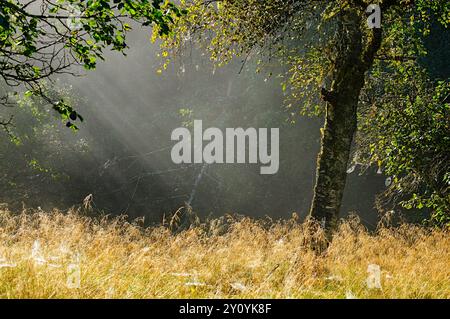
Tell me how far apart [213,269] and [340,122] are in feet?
8.99

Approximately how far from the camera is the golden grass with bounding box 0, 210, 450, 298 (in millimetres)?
3988

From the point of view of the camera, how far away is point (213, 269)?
541 centimetres

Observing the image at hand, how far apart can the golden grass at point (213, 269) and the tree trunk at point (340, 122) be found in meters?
0.60

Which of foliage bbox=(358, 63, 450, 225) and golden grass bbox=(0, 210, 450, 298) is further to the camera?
foliage bbox=(358, 63, 450, 225)

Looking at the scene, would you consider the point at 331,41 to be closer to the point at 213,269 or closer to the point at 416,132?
the point at 416,132

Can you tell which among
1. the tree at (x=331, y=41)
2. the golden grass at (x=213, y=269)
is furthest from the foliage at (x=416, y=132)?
the tree at (x=331, y=41)

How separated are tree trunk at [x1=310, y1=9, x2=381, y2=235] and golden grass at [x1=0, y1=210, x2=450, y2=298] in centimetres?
60

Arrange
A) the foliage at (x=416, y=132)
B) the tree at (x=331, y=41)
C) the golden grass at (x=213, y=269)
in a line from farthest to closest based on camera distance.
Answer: the foliage at (x=416, y=132), the tree at (x=331, y=41), the golden grass at (x=213, y=269)

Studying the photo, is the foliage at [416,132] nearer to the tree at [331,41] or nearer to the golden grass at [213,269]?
the golden grass at [213,269]

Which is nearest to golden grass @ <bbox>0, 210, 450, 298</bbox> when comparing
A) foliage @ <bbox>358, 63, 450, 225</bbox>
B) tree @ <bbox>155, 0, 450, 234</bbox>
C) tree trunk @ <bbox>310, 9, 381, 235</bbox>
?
tree trunk @ <bbox>310, 9, 381, 235</bbox>

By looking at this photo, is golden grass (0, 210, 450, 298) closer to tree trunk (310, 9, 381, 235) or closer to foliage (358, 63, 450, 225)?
tree trunk (310, 9, 381, 235)

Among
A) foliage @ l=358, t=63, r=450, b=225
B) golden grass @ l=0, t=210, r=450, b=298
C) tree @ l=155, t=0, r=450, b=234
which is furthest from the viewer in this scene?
foliage @ l=358, t=63, r=450, b=225

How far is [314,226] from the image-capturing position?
610 centimetres

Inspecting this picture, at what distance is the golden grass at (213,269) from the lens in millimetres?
3988
